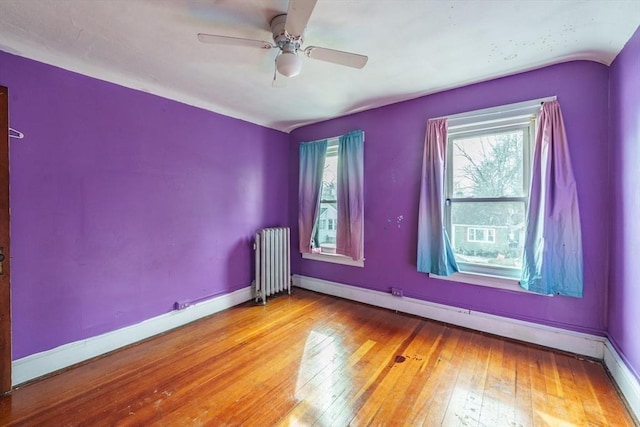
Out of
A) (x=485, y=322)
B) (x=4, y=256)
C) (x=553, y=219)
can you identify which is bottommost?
(x=485, y=322)

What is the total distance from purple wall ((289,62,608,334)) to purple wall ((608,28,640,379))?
0.32 ft

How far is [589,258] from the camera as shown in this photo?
7.00 ft

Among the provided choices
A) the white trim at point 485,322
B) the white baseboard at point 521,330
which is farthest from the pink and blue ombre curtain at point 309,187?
the white baseboard at point 521,330

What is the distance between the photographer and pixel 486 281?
8.39ft

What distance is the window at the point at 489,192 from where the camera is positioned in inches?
96.7

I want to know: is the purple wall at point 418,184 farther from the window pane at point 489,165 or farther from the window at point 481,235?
the window at point 481,235

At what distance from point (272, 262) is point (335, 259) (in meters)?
0.87

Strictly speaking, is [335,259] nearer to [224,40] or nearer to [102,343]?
[102,343]

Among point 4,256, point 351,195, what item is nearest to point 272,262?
point 351,195

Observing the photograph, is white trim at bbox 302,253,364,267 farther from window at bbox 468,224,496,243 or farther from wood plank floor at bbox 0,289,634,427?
window at bbox 468,224,496,243

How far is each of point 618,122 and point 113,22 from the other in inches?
142

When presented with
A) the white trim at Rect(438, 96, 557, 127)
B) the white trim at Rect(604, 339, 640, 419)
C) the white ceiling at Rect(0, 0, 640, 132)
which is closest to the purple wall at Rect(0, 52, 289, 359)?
the white ceiling at Rect(0, 0, 640, 132)

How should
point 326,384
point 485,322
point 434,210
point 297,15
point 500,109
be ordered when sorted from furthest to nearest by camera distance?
point 434,210, point 485,322, point 500,109, point 326,384, point 297,15

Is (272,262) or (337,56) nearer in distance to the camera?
(337,56)
